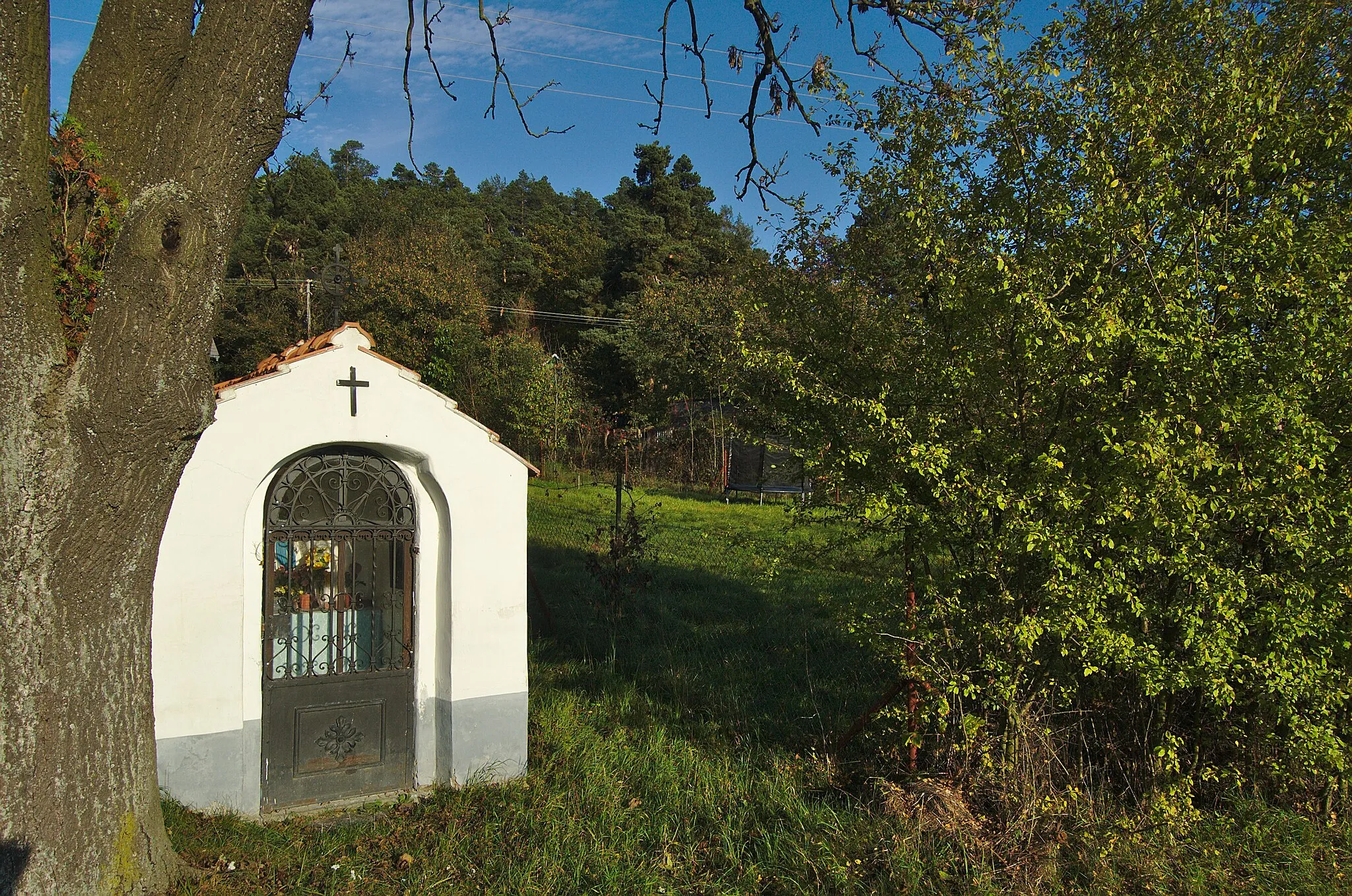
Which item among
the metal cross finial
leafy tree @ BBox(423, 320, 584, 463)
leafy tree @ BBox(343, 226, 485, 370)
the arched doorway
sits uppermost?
leafy tree @ BBox(343, 226, 485, 370)

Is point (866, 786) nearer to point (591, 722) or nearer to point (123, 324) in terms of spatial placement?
point (591, 722)

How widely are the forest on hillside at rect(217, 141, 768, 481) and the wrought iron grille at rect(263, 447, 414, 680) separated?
12.3m

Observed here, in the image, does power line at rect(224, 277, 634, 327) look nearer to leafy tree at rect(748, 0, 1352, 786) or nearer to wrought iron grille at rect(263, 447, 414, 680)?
wrought iron grille at rect(263, 447, 414, 680)

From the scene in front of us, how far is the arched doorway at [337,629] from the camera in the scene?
6184 millimetres

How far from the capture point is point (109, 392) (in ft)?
11.2

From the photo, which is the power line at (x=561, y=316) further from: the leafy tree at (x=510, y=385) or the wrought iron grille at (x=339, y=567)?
the wrought iron grille at (x=339, y=567)

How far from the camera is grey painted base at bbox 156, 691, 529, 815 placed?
564cm

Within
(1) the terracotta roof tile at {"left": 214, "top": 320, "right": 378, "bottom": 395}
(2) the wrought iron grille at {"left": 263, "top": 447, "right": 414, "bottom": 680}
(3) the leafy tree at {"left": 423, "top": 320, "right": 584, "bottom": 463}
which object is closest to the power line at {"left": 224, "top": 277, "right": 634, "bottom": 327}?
(3) the leafy tree at {"left": 423, "top": 320, "right": 584, "bottom": 463}

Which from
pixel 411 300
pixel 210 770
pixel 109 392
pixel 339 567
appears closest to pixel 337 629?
pixel 339 567

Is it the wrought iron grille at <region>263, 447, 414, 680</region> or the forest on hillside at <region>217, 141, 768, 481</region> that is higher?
the forest on hillside at <region>217, 141, 768, 481</region>

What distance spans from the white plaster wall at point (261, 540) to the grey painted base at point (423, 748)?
7 cm

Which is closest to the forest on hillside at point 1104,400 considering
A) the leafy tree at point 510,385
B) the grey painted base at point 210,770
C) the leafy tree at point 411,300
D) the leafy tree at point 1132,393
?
the leafy tree at point 1132,393

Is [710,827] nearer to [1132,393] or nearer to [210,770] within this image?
[210,770]

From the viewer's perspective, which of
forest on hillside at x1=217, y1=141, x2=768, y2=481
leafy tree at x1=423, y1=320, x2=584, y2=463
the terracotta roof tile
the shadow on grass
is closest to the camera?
the terracotta roof tile
